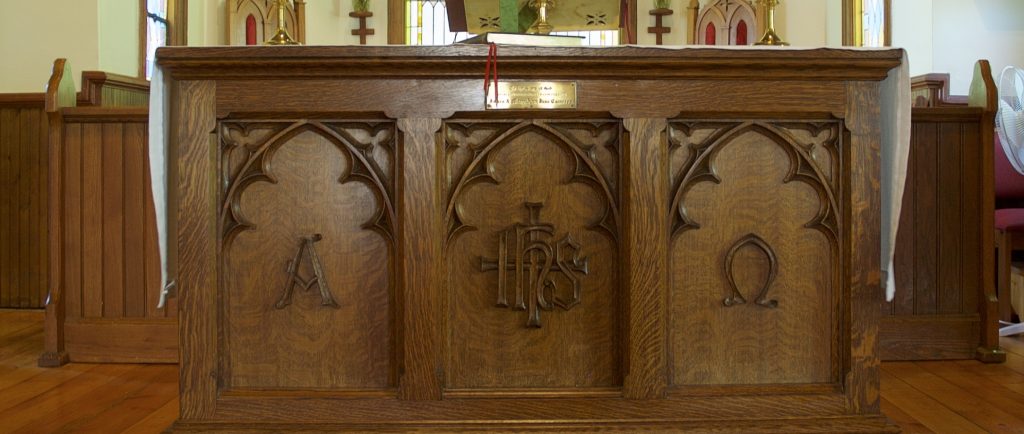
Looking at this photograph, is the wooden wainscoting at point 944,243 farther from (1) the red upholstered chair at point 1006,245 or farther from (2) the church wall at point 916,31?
(2) the church wall at point 916,31

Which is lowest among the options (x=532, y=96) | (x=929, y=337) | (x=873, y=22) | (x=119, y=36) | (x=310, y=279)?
(x=929, y=337)

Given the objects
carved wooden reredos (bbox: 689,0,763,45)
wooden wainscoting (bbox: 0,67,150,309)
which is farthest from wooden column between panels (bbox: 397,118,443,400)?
carved wooden reredos (bbox: 689,0,763,45)

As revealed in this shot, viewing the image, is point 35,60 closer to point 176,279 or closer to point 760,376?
point 176,279

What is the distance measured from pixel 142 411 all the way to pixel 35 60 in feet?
12.5

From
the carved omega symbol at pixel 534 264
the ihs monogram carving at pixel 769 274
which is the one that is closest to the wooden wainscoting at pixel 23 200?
the carved omega symbol at pixel 534 264

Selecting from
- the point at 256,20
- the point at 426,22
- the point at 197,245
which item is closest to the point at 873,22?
the point at 426,22

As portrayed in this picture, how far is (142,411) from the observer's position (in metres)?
2.69

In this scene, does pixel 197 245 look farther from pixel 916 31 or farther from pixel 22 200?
pixel 916 31

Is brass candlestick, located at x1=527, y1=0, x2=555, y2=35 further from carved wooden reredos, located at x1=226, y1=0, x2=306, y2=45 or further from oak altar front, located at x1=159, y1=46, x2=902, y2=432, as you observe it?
carved wooden reredos, located at x1=226, y1=0, x2=306, y2=45

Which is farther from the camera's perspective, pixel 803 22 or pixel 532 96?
pixel 803 22

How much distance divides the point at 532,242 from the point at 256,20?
22.0 feet

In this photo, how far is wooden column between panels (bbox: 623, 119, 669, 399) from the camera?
86.2 inches

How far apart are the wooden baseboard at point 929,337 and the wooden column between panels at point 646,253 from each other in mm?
1565

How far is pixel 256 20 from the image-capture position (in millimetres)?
8297
